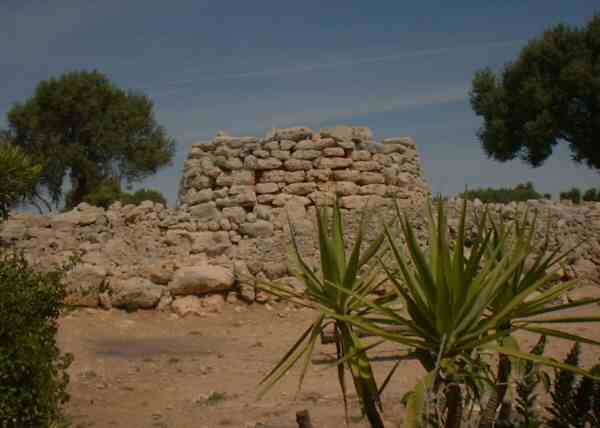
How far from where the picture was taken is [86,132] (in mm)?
24781

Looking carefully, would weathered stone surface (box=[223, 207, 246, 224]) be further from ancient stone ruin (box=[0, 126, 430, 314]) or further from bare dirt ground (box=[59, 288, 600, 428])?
bare dirt ground (box=[59, 288, 600, 428])

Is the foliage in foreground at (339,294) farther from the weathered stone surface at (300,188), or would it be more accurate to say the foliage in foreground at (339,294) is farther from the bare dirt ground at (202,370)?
the weathered stone surface at (300,188)

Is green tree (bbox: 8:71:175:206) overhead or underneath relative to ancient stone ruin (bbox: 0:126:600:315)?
overhead

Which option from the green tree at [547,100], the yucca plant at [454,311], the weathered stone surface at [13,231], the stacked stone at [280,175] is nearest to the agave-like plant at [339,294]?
the yucca plant at [454,311]

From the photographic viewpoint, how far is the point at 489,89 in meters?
23.2

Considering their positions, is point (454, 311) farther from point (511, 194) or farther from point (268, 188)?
point (511, 194)

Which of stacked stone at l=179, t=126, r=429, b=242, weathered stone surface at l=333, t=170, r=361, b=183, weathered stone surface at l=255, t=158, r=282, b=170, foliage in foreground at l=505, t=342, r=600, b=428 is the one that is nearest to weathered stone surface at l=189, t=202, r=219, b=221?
stacked stone at l=179, t=126, r=429, b=242

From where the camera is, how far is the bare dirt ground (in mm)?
5633

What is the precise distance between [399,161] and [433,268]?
10.5 meters

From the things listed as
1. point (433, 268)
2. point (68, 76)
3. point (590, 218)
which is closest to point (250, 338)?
point (433, 268)

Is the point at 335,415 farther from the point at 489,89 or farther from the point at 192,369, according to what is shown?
the point at 489,89

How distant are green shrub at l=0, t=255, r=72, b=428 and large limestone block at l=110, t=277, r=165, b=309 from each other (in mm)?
6385

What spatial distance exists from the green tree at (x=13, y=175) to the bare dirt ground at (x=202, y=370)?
7.31 ft

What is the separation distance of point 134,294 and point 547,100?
1592 centimetres
